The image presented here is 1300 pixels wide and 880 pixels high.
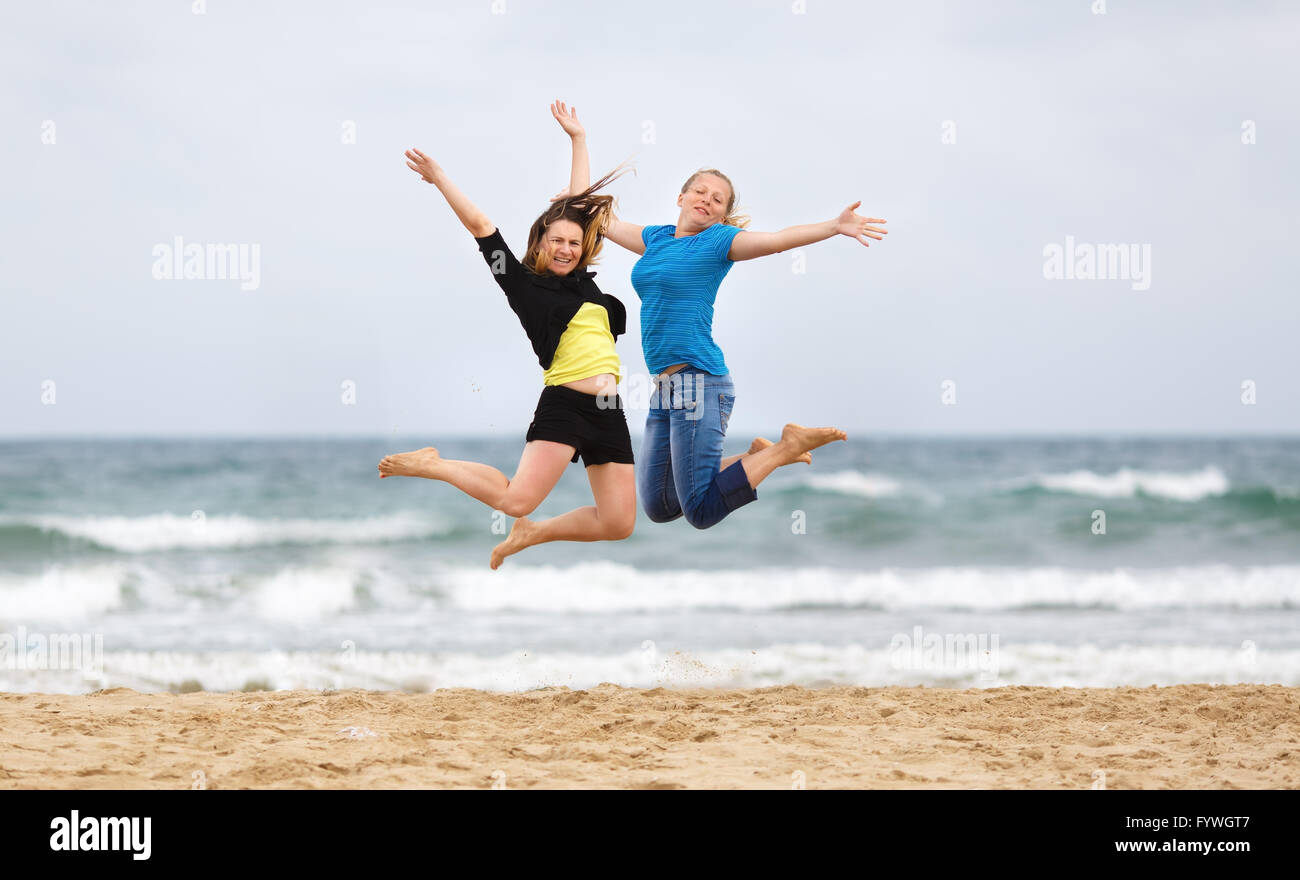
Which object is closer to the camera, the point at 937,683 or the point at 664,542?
the point at 937,683

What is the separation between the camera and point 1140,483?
2055cm

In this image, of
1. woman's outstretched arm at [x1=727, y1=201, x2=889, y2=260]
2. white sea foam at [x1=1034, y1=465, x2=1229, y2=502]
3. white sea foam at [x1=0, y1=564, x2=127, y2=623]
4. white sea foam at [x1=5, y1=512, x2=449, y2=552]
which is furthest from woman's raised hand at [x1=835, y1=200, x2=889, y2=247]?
white sea foam at [x1=1034, y1=465, x2=1229, y2=502]

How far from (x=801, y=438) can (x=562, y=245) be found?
159cm

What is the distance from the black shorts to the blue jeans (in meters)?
0.21

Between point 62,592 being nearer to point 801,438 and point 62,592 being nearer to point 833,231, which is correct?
point 801,438

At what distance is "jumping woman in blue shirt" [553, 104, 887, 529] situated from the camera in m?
5.53

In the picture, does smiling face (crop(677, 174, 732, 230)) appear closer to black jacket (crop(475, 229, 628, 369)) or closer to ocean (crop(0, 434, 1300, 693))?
black jacket (crop(475, 229, 628, 369))

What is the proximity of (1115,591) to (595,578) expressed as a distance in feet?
20.5

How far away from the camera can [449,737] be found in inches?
232

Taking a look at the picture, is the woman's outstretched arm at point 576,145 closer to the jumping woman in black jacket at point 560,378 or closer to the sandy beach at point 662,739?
the jumping woman in black jacket at point 560,378

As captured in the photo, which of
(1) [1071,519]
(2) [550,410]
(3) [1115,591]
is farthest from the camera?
(1) [1071,519]

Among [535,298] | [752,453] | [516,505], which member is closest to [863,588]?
[752,453]
